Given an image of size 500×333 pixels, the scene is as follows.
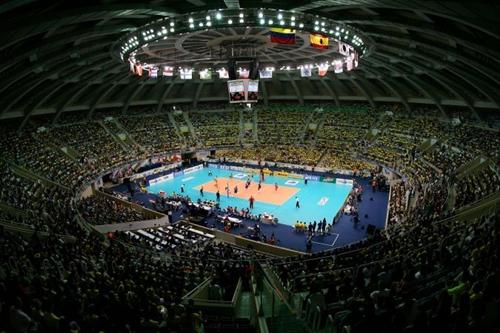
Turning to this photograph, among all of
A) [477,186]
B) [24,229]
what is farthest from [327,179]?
[24,229]

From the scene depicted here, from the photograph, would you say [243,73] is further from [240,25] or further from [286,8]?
[286,8]

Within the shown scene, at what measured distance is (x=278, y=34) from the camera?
25.9 metres

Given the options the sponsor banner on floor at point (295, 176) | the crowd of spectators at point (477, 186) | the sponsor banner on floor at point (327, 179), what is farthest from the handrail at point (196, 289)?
the sponsor banner on floor at point (295, 176)

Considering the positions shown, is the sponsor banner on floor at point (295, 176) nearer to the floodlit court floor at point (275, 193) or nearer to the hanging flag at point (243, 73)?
the floodlit court floor at point (275, 193)

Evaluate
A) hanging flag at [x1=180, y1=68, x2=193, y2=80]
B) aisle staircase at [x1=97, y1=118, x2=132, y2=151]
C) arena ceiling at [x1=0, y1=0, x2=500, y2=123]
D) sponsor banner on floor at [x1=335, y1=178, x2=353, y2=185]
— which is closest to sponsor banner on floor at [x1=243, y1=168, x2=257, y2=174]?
sponsor banner on floor at [x1=335, y1=178, x2=353, y2=185]

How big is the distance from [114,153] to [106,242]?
1037 inches

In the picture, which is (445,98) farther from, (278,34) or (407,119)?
(278,34)

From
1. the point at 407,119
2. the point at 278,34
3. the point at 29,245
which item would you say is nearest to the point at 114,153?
the point at 278,34

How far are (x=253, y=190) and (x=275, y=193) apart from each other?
2768 mm

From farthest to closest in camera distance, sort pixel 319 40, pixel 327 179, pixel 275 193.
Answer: pixel 327 179
pixel 275 193
pixel 319 40

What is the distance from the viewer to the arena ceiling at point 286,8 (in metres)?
15.4

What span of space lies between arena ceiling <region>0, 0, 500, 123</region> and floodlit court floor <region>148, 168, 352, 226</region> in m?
14.9

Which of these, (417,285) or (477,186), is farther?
(477,186)

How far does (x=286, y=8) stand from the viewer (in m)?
20.6
